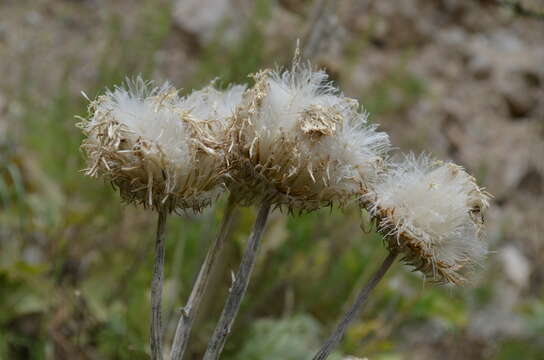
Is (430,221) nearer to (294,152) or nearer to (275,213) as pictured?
(294,152)

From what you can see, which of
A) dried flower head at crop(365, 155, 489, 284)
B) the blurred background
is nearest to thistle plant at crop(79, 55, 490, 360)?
dried flower head at crop(365, 155, 489, 284)

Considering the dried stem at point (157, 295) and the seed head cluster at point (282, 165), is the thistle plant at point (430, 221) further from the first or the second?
the dried stem at point (157, 295)

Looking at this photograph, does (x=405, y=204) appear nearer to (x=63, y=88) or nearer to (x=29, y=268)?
(x=29, y=268)

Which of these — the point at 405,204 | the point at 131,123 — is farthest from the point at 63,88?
the point at 405,204

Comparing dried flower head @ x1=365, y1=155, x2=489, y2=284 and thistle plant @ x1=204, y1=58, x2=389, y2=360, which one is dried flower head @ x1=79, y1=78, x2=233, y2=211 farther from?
dried flower head @ x1=365, y1=155, x2=489, y2=284

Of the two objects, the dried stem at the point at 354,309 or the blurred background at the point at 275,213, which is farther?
the blurred background at the point at 275,213

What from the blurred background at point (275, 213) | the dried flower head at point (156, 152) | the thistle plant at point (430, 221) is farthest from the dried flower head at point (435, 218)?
the dried flower head at point (156, 152)
